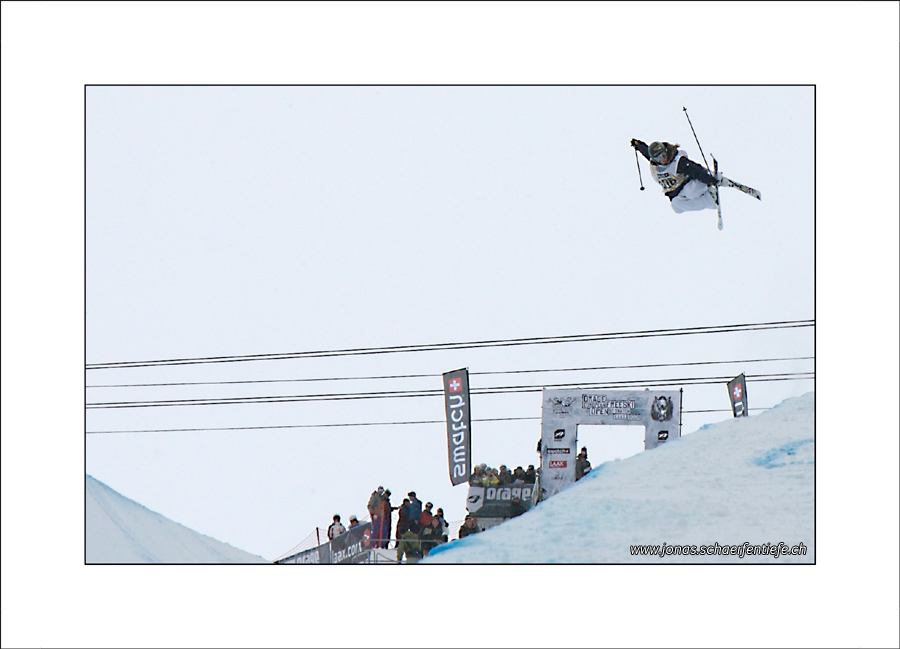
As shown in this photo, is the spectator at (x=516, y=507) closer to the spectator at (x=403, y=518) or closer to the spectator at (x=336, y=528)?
the spectator at (x=403, y=518)

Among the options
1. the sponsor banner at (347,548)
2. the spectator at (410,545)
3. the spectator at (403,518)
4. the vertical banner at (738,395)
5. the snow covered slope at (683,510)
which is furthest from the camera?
the vertical banner at (738,395)

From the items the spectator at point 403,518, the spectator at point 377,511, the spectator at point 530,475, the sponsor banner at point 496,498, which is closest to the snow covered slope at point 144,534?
the spectator at point 377,511

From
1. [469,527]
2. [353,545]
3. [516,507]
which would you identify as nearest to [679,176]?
[516,507]

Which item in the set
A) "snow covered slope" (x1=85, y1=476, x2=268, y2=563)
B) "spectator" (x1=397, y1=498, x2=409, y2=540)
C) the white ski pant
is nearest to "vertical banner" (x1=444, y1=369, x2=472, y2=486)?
"spectator" (x1=397, y1=498, x2=409, y2=540)

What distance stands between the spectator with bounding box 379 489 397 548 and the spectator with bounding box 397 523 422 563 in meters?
Answer: 0.24

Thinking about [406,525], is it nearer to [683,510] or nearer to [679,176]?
[683,510]

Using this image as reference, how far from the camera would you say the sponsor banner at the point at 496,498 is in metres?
14.6

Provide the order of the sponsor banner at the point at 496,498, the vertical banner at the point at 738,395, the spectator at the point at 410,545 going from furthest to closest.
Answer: the vertical banner at the point at 738,395
the sponsor banner at the point at 496,498
the spectator at the point at 410,545

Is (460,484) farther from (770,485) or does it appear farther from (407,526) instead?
(770,485)

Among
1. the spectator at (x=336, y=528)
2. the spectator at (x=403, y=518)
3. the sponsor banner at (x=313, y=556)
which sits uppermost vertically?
the spectator at (x=403, y=518)

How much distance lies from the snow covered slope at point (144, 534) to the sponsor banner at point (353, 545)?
4.16ft

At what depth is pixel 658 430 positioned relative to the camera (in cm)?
1490

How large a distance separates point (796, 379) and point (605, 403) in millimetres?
2664
